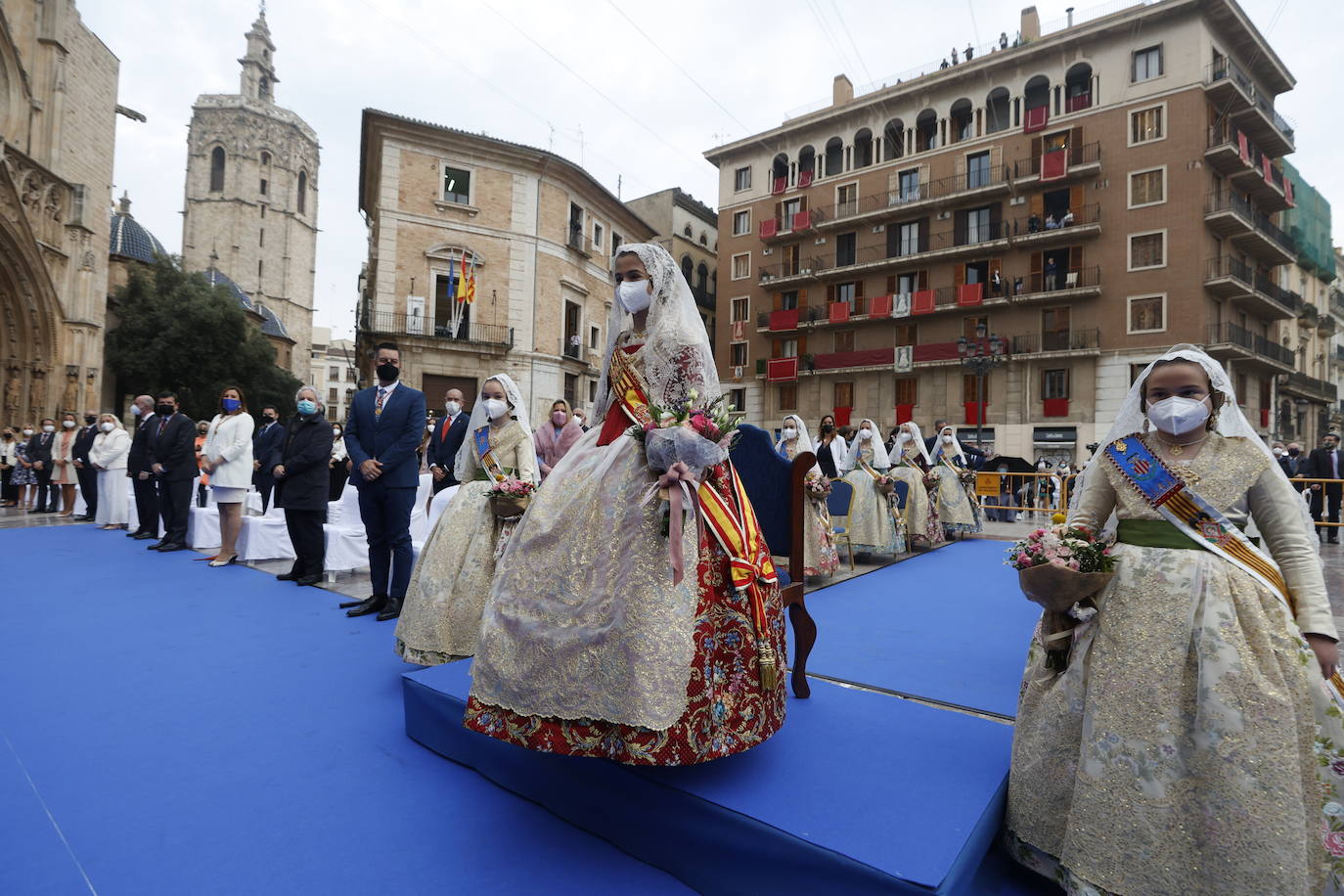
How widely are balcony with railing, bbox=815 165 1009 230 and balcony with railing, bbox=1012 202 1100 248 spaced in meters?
1.55

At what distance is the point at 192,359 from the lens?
2583 cm

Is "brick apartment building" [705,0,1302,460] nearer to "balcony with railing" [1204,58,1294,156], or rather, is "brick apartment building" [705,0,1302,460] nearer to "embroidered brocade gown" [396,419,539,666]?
"balcony with railing" [1204,58,1294,156]

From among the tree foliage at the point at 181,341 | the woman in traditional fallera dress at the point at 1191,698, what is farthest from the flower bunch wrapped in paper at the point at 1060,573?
the tree foliage at the point at 181,341

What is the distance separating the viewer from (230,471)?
6.97m

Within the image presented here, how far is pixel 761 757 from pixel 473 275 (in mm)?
22883

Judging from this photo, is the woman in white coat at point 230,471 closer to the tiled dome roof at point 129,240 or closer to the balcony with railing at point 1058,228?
the balcony with railing at point 1058,228

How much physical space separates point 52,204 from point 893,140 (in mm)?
28594

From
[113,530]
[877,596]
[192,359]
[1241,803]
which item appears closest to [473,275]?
[192,359]

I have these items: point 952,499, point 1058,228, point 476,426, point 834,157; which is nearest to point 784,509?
point 476,426

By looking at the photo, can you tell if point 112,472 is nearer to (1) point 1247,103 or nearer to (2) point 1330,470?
(2) point 1330,470

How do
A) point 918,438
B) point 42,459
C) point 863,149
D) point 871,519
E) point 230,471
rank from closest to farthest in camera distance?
point 230,471 → point 871,519 → point 918,438 → point 42,459 → point 863,149

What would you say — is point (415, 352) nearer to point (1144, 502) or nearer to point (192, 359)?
point (192, 359)

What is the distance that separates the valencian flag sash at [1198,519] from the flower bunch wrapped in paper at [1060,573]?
0.64 feet

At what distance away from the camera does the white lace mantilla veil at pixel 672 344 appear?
7.65ft
